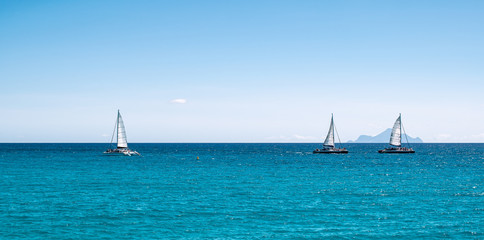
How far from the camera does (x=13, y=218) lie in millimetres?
39562

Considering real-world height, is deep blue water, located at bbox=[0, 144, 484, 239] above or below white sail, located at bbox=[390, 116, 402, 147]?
below

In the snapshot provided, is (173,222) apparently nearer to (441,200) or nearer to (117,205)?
(117,205)

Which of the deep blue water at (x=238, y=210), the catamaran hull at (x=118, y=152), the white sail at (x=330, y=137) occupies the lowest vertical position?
A: the deep blue water at (x=238, y=210)

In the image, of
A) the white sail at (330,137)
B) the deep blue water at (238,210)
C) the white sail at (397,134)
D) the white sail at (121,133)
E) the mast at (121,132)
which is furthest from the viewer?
the white sail at (397,134)

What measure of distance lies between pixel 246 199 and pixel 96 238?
2226cm

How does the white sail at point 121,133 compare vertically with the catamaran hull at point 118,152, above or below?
above

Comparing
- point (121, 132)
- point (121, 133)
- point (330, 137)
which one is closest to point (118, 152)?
point (121, 133)

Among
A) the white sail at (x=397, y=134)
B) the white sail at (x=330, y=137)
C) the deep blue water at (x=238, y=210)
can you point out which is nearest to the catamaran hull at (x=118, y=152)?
the white sail at (x=330, y=137)

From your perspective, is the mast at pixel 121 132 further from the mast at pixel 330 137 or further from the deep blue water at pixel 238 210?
the mast at pixel 330 137

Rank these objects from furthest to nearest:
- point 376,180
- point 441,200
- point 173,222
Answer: point 376,180 < point 441,200 < point 173,222

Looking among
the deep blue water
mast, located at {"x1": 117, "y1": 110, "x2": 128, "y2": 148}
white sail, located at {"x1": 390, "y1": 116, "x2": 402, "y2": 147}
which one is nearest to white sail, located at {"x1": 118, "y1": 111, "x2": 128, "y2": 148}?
mast, located at {"x1": 117, "y1": 110, "x2": 128, "y2": 148}

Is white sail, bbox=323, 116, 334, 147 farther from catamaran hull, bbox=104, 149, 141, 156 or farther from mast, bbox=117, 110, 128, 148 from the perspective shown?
mast, bbox=117, 110, 128, 148

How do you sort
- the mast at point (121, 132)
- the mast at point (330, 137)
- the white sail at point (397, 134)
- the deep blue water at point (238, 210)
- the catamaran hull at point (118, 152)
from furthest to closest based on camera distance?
the white sail at point (397, 134) → the mast at point (330, 137) → the catamaran hull at point (118, 152) → the mast at point (121, 132) → the deep blue water at point (238, 210)

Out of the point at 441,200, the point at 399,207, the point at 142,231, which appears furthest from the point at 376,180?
the point at 142,231
